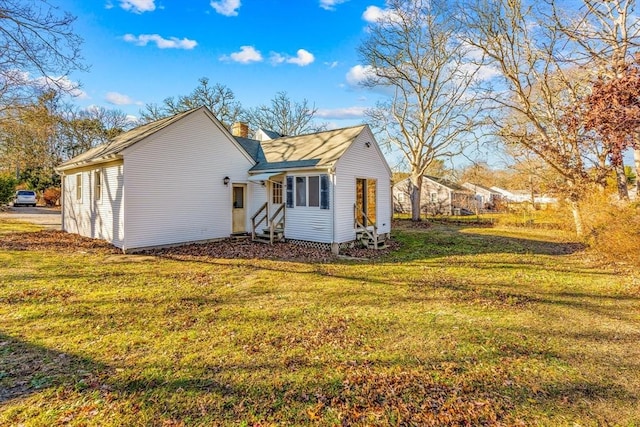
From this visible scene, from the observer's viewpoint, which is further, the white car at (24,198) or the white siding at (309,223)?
the white car at (24,198)

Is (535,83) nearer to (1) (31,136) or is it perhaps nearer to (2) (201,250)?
(2) (201,250)

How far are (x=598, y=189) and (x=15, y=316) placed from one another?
1931 cm

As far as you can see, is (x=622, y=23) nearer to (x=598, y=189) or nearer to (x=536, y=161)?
(x=598, y=189)

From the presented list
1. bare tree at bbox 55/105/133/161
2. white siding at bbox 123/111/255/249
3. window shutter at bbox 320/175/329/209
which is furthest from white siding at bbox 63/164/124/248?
bare tree at bbox 55/105/133/161

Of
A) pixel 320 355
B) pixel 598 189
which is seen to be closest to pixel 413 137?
pixel 598 189

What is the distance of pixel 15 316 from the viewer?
5.29 metres

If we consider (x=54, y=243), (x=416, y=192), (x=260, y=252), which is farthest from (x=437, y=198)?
(x=54, y=243)

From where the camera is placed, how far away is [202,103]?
31.0 metres

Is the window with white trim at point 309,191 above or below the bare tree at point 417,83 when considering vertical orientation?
below

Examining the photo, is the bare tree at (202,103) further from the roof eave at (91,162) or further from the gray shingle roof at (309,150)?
the gray shingle roof at (309,150)

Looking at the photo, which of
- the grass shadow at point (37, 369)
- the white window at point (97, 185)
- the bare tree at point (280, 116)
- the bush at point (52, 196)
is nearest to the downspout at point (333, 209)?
the grass shadow at point (37, 369)

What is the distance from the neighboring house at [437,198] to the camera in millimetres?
36250

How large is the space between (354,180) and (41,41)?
34.9ft

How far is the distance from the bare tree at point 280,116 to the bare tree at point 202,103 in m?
2.48
